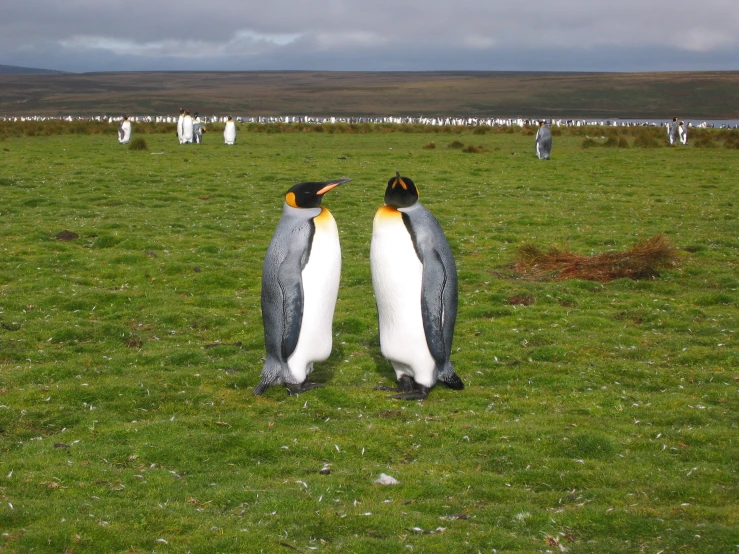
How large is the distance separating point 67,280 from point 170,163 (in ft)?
52.3

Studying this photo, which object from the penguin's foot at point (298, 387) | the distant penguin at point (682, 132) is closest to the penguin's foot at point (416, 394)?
the penguin's foot at point (298, 387)

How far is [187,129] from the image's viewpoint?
37.9m

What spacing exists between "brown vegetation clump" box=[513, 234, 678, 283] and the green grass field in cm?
31

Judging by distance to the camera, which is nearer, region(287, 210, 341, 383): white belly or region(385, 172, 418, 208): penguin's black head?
region(385, 172, 418, 208): penguin's black head

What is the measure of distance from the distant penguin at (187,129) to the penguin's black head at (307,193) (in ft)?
→ 102

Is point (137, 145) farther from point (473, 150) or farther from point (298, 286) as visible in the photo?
point (298, 286)

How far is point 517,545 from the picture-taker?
4871 mm

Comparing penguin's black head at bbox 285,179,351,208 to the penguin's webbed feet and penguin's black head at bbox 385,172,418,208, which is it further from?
the penguin's webbed feet

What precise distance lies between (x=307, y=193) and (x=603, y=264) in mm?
6847

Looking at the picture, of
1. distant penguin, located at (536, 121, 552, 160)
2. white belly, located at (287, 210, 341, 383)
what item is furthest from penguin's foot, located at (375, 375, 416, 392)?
distant penguin, located at (536, 121, 552, 160)

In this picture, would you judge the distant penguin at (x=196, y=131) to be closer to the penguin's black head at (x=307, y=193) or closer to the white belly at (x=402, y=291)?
the penguin's black head at (x=307, y=193)

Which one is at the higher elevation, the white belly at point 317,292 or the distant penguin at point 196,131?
the distant penguin at point 196,131

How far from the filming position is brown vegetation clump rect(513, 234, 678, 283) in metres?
13.1

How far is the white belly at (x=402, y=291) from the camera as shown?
785cm
